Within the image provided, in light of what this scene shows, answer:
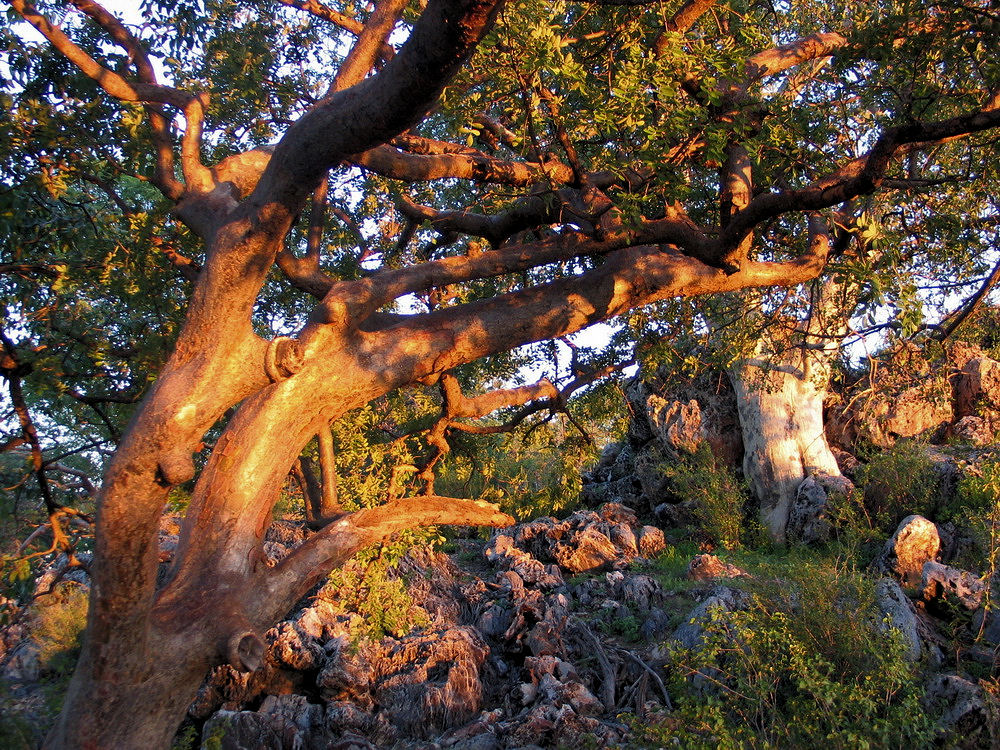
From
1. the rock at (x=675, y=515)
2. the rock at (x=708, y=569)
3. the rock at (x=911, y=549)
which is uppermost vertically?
the rock at (x=675, y=515)

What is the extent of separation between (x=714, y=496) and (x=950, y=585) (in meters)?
5.14

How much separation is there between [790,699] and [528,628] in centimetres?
357

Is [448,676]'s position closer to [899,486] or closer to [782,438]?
[899,486]

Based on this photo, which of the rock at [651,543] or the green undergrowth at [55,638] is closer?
the green undergrowth at [55,638]

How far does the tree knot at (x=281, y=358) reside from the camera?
12.3ft

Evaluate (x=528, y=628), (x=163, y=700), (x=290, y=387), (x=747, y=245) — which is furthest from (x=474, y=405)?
(x=528, y=628)

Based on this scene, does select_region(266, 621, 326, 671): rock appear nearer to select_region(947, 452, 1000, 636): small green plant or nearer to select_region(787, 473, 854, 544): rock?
select_region(947, 452, 1000, 636): small green plant

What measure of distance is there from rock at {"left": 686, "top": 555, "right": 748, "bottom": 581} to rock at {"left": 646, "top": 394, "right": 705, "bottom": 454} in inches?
173

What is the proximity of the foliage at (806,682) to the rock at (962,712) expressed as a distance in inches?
7.2

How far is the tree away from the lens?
314cm

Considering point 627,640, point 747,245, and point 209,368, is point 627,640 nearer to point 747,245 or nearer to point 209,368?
point 747,245

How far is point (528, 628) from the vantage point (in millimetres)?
7938

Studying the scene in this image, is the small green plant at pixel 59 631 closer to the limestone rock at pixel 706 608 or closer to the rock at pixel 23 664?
the rock at pixel 23 664

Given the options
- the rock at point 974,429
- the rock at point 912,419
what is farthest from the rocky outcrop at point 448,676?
the rock at point 974,429
